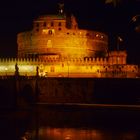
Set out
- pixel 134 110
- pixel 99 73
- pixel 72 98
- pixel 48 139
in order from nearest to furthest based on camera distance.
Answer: pixel 48 139 → pixel 134 110 → pixel 72 98 → pixel 99 73

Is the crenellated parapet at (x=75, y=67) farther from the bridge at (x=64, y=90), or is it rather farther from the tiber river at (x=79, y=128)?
the tiber river at (x=79, y=128)

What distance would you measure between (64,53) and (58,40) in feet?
5.64

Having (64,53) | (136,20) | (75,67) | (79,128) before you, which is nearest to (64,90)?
(75,67)

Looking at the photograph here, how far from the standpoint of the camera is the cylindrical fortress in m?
49.7

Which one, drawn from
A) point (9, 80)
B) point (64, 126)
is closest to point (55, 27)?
point (9, 80)

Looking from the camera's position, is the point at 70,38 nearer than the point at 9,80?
No

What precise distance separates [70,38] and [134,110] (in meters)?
22.4

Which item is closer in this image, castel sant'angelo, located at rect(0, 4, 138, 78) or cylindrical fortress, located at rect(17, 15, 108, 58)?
castel sant'angelo, located at rect(0, 4, 138, 78)

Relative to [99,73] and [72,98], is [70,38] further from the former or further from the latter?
[72,98]

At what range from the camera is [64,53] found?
49625mm

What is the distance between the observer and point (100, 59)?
152 feet

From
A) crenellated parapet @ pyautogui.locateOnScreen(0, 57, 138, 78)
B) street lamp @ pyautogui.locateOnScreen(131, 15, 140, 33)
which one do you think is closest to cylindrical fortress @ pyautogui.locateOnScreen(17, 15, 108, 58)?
crenellated parapet @ pyautogui.locateOnScreen(0, 57, 138, 78)

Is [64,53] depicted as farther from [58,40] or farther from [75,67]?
Answer: [75,67]

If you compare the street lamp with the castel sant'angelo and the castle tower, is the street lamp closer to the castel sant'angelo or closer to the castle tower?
the castel sant'angelo
